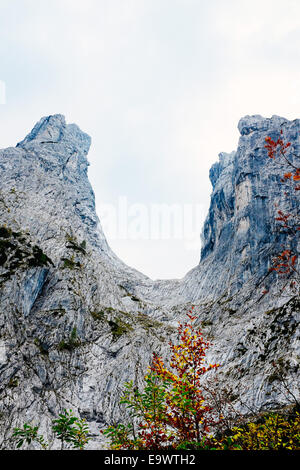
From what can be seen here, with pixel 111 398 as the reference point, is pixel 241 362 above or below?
above

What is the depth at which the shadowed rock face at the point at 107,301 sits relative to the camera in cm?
5319

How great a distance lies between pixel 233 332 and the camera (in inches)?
2790

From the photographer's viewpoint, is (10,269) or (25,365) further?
(10,269)

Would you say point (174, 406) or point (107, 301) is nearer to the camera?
point (174, 406)

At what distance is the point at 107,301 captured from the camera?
8869 centimetres

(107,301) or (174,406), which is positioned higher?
(107,301)

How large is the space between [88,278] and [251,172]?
7899cm

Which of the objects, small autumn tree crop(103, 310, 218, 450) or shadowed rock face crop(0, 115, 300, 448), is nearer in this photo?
small autumn tree crop(103, 310, 218, 450)

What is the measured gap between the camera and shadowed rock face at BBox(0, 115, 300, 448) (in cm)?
5319

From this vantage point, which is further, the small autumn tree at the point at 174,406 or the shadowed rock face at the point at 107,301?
the shadowed rock face at the point at 107,301
